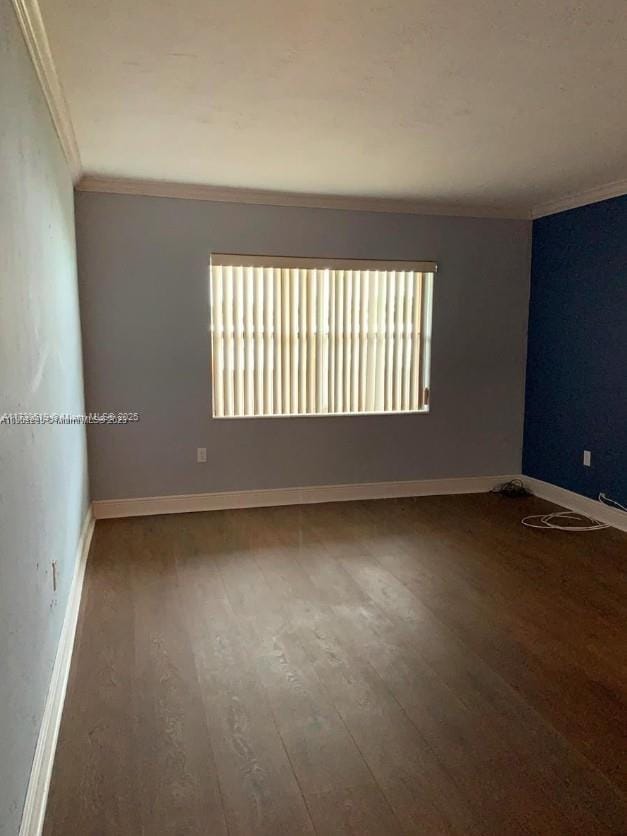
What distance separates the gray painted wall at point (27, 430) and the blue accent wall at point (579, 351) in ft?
11.4

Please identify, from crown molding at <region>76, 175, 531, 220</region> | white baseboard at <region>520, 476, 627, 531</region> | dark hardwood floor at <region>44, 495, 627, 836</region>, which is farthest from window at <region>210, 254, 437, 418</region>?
dark hardwood floor at <region>44, 495, 627, 836</region>

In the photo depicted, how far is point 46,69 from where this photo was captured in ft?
7.16

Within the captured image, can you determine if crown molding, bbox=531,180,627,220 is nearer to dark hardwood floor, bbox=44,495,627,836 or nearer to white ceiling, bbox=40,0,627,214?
white ceiling, bbox=40,0,627,214

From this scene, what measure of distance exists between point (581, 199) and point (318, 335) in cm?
212

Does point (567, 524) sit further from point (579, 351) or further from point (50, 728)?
point (50, 728)

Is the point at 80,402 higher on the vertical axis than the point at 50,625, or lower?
higher

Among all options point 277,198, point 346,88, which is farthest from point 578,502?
point 346,88

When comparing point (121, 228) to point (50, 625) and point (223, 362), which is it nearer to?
point (223, 362)

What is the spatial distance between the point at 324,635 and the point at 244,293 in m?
2.59

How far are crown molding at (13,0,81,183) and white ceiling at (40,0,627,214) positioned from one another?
4cm

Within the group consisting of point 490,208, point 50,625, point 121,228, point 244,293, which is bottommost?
point 50,625

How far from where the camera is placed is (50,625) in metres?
2.06

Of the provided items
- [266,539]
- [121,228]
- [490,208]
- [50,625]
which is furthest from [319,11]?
[490,208]

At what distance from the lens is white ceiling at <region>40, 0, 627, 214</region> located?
1863 millimetres
